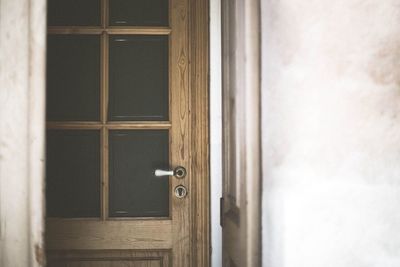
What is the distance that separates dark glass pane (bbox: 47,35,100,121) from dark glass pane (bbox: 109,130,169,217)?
217mm

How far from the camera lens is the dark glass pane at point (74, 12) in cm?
202

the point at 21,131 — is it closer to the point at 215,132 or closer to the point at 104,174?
the point at 104,174

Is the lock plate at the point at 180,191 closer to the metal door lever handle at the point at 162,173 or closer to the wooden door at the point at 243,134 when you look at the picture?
the metal door lever handle at the point at 162,173

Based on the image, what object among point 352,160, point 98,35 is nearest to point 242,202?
point 352,160

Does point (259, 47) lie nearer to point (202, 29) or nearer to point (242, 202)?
point (242, 202)

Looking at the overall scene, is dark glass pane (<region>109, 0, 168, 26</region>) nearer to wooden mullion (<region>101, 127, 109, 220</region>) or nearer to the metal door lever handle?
wooden mullion (<region>101, 127, 109, 220</region>)

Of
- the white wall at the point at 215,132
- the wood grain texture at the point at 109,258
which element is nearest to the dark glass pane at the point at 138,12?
the white wall at the point at 215,132

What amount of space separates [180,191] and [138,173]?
9.4 inches

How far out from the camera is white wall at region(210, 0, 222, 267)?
6.62ft

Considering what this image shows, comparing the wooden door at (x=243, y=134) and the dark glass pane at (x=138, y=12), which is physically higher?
the dark glass pane at (x=138, y=12)

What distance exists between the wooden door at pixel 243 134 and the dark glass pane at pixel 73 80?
76 cm

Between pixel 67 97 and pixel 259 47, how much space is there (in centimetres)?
116

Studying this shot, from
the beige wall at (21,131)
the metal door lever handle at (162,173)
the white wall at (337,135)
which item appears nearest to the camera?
the white wall at (337,135)

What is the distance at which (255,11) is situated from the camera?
1268 mm
